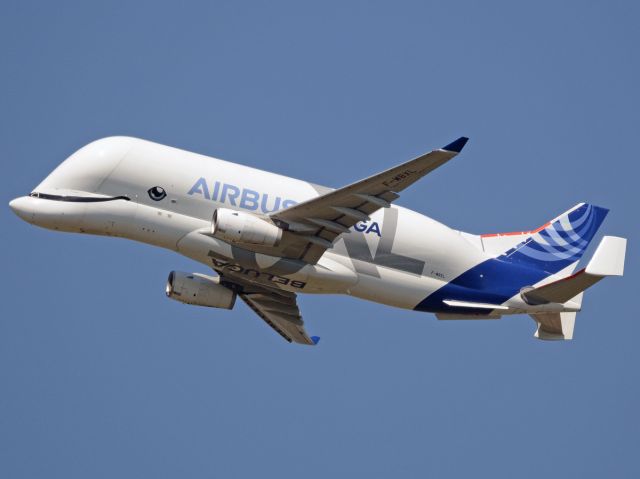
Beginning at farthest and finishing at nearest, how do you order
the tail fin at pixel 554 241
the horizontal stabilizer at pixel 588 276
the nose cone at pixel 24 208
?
1. the tail fin at pixel 554 241
2. the horizontal stabilizer at pixel 588 276
3. the nose cone at pixel 24 208

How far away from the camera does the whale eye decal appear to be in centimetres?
4506

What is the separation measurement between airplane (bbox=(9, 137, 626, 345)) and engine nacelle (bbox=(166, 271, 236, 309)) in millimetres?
52

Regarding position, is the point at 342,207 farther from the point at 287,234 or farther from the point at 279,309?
the point at 279,309

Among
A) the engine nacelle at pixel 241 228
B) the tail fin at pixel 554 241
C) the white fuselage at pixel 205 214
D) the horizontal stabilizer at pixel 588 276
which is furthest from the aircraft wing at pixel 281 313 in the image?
the horizontal stabilizer at pixel 588 276

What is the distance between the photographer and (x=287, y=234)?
44719 millimetres

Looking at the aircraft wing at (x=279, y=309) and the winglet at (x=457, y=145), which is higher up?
the winglet at (x=457, y=145)

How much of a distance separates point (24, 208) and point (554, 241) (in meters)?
23.6

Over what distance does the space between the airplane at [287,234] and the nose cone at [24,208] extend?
5 cm

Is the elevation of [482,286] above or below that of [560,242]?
below

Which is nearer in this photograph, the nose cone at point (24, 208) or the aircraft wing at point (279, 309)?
the nose cone at point (24, 208)

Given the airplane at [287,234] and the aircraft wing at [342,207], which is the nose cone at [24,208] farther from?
the aircraft wing at [342,207]

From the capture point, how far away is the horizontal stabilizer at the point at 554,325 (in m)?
49.9

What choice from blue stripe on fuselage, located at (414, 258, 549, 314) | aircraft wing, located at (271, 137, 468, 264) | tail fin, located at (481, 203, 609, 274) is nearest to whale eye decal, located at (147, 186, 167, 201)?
aircraft wing, located at (271, 137, 468, 264)

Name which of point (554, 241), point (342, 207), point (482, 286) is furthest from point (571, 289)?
point (342, 207)
